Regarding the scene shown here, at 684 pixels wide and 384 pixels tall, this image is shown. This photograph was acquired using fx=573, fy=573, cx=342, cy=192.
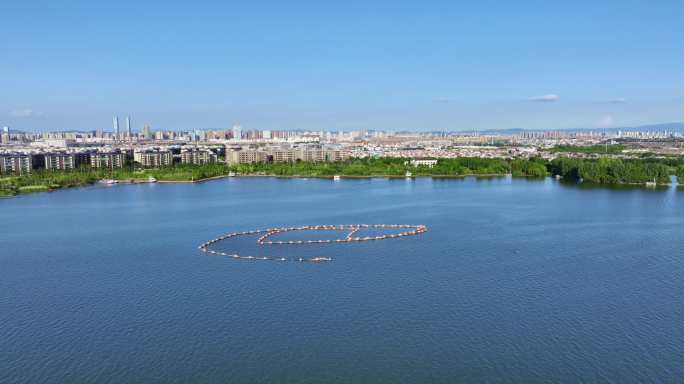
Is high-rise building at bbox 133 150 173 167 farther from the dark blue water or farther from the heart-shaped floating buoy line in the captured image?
the heart-shaped floating buoy line

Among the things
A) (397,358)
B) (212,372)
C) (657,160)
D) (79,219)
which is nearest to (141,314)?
(212,372)

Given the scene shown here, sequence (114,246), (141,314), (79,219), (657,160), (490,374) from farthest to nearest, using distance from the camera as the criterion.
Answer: (657,160)
(79,219)
(114,246)
(141,314)
(490,374)

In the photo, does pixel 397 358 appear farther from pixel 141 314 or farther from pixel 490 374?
pixel 141 314

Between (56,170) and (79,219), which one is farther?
(56,170)

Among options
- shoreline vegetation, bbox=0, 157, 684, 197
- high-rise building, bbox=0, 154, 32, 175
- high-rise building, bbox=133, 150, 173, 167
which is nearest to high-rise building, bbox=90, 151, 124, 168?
high-rise building, bbox=133, 150, 173, 167

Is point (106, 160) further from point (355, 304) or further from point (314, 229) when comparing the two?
point (355, 304)

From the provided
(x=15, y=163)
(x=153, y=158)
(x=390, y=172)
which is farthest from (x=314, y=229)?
(x=153, y=158)
